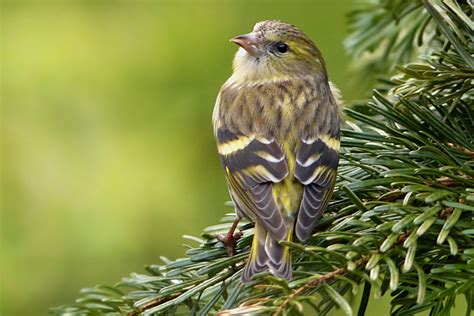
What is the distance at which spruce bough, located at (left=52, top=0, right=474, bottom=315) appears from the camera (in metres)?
1.44

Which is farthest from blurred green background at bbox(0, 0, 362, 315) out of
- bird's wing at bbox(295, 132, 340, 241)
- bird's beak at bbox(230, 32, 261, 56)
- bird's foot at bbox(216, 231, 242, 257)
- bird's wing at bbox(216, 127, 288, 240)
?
bird's foot at bbox(216, 231, 242, 257)

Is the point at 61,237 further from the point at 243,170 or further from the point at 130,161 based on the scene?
the point at 243,170

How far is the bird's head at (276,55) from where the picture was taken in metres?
2.63

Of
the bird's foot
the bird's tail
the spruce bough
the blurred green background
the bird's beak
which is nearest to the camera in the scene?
→ the spruce bough

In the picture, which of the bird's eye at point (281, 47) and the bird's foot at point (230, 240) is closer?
the bird's foot at point (230, 240)

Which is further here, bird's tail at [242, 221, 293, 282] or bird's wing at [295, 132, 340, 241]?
bird's wing at [295, 132, 340, 241]

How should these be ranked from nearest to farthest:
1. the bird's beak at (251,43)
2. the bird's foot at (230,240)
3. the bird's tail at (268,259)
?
the bird's tail at (268,259)
the bird's foot at (230,240)
the bird's beak at (251,43)

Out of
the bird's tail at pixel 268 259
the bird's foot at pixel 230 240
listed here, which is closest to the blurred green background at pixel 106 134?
the bird's foot at pixel 230 240

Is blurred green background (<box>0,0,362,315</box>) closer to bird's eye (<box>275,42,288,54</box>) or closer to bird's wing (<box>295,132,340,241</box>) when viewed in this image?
bird's eye (<box>275,42,288,54</box>)

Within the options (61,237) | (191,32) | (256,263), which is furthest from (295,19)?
(256,263)

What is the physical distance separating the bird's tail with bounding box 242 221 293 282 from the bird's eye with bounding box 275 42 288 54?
100 centimetres

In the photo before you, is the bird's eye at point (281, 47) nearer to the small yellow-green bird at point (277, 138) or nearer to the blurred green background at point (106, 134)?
the small yellow-green bird at point (277, 138)

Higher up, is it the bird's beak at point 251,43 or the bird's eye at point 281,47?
the bird's beak at point 251,43

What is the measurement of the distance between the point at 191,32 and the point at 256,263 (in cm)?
155
